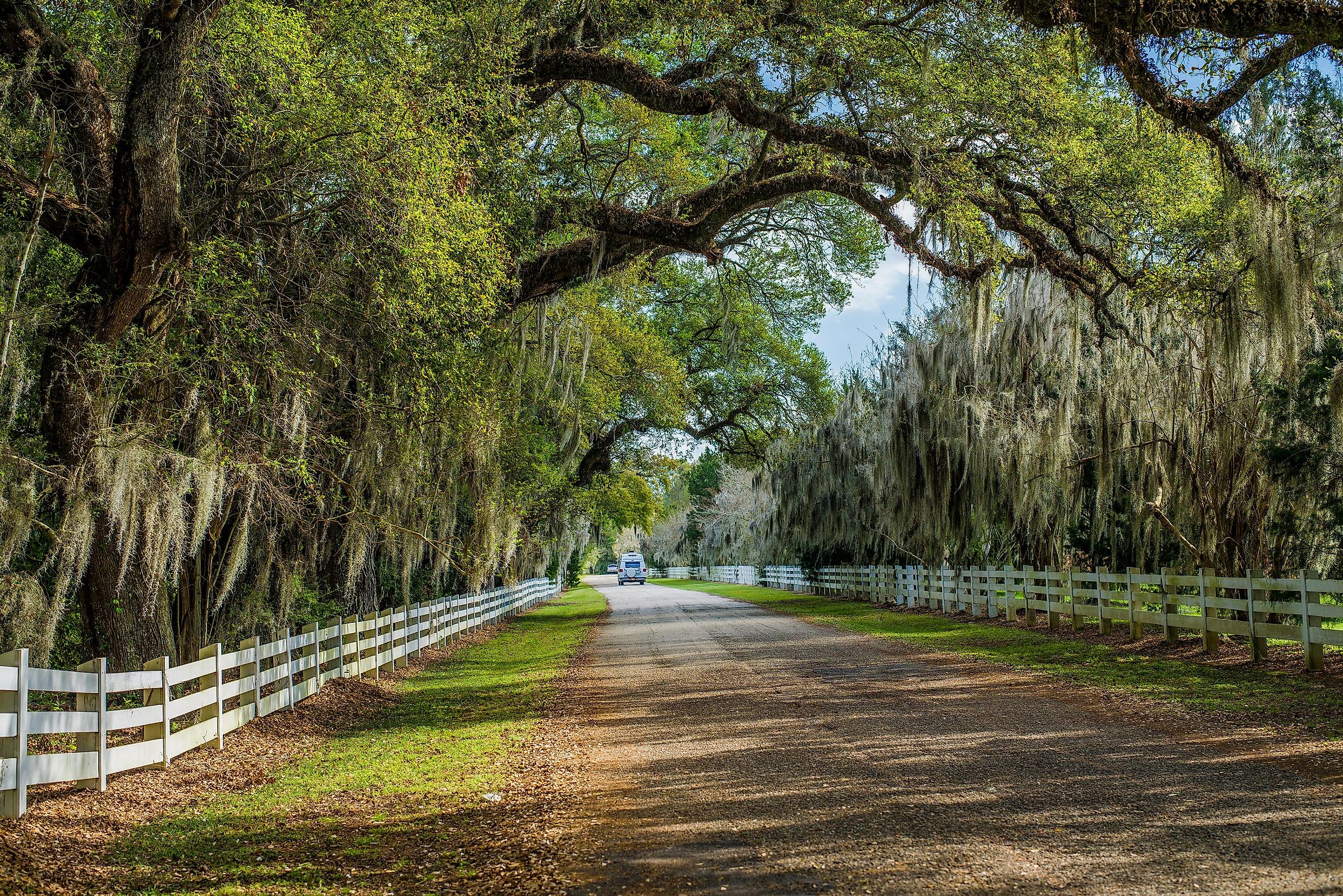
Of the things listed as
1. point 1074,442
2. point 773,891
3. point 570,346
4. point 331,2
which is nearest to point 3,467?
point 331,2

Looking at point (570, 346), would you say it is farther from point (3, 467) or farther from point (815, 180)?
point (3, 467)

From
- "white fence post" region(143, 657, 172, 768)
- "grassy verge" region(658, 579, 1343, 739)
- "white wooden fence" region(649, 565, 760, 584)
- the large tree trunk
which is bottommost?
"white wooden fence" region(649, 565, 760, 584)

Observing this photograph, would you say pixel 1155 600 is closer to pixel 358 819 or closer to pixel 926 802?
pixel 926 802

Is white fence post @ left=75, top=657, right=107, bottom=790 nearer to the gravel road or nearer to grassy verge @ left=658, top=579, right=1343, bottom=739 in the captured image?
the gravel road

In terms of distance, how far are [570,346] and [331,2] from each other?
31.3 ft

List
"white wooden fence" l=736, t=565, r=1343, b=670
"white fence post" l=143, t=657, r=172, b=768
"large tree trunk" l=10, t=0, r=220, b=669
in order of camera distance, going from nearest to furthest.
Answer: "white fence post" l=143, t=657, r=172, b=768 < "large tree trunk" l=10, t=0, r=220, b=669 < "white wooden fence" l=736, t=565, r=1343, b=670

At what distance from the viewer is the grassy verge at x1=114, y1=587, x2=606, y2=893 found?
179 inches

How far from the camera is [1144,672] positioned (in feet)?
35.8

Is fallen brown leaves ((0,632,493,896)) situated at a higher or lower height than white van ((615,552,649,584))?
higher

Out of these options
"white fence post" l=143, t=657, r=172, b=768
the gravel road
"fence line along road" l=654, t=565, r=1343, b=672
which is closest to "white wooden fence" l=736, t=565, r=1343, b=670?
"fence line along road" l=654, t=565, r=1343, b=672

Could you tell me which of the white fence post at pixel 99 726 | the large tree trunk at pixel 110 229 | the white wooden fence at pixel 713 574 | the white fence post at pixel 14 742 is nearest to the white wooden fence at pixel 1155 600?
the white fence post at pixel 99 726

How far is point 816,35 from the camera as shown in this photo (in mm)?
10203

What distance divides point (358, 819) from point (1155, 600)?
1158 cm

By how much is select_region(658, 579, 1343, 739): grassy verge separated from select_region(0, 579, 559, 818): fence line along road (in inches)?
313
